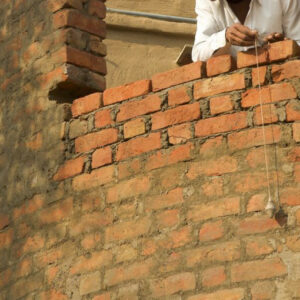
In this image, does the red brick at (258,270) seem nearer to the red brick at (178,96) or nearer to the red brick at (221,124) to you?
the red brick at (221,124)

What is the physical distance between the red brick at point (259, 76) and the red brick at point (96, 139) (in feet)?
3.09

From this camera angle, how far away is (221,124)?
7.29 m

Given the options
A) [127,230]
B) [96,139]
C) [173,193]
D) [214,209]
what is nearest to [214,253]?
[214,209]

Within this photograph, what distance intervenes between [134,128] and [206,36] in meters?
0.69

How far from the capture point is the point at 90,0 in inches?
332

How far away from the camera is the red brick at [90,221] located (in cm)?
761

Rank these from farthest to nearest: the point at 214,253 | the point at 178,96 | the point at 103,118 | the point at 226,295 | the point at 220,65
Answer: the point at 103,118 → the point at 178,96 → the point at 220,65 → the point at 214,253 → the point at 226,295

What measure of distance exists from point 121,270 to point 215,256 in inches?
24.6

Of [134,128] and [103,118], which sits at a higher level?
[103,118]

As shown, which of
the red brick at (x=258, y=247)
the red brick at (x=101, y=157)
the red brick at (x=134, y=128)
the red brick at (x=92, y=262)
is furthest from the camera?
the red brick at (x=101, y=157)

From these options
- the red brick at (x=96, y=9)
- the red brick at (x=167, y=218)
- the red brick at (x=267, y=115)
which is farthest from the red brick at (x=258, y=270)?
the red brick at (x=96, y=9)

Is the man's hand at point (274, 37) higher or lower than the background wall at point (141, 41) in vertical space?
lower

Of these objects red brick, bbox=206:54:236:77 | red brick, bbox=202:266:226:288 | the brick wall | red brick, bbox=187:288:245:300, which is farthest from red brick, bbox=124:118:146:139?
red brick, bbox=187:288:245:300

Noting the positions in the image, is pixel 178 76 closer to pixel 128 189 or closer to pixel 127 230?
pixel 128 189
